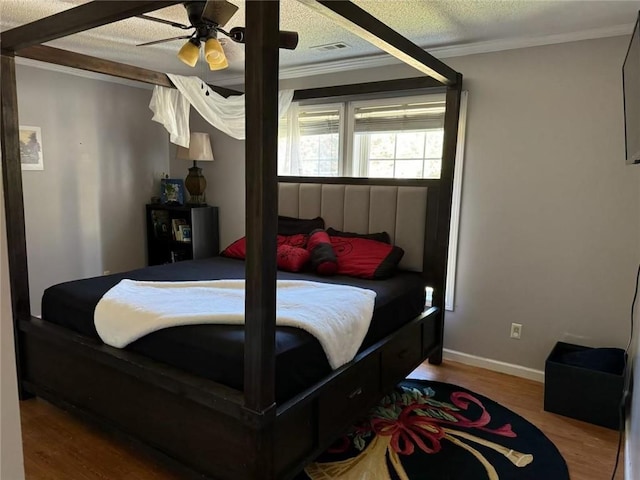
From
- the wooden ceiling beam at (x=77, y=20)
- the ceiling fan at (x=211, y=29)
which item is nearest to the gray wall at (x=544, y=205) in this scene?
the ceiling fan at (x=211, y=29)

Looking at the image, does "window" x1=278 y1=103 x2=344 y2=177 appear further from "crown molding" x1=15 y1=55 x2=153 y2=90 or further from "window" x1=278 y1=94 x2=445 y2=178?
"crown molding" x1=15 y1=55 x2=153 y2=90

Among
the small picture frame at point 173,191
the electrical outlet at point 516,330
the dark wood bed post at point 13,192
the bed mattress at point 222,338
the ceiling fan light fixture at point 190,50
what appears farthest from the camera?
the small picture frame at point 173,191

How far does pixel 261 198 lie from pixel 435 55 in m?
2.37

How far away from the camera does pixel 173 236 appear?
444 cm

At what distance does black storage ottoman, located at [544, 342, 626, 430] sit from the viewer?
2482mm

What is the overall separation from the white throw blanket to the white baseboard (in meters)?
1.26

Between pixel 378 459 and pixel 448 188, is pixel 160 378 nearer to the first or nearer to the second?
pixel 378 459

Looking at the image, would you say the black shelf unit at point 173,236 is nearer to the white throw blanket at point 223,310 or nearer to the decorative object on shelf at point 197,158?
the decorative object on shelf at point 197,158

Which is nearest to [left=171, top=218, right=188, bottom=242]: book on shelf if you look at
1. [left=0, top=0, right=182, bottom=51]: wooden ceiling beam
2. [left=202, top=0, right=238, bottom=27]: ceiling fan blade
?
[left=0, top=0, right=182, bottom=51]: wooden ceiling beam

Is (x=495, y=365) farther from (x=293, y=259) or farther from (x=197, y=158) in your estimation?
(x=197, y=158)

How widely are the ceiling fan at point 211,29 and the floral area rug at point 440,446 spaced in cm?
210

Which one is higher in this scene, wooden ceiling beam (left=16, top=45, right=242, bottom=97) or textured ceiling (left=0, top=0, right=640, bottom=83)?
textured ceiling (left=0, top=0, right=640, bottom=83)

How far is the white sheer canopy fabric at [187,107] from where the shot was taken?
310 centimetres

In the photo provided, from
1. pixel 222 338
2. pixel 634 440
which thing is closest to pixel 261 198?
pixel 222 338
